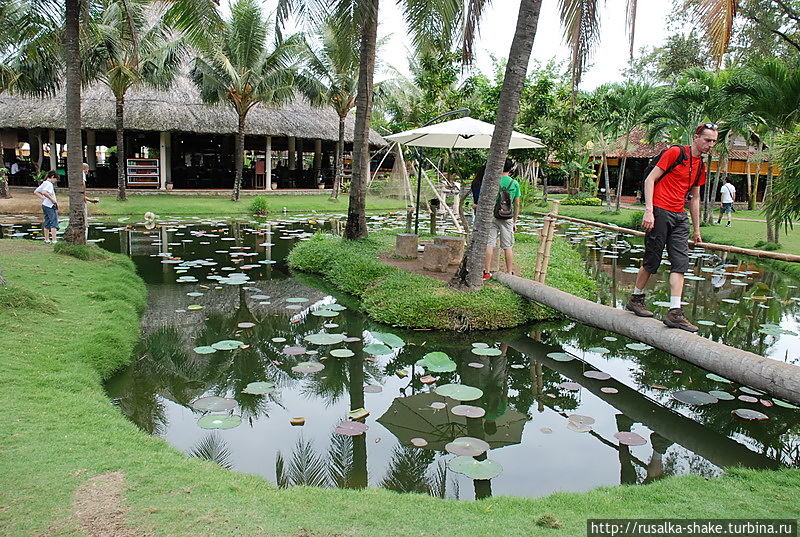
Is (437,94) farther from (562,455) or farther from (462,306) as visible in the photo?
(562,455)

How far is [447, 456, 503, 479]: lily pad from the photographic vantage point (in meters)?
3.69

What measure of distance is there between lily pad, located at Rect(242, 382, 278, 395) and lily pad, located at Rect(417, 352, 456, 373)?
4.69 feet

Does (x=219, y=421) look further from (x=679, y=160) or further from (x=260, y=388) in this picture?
(x=679, y=160)

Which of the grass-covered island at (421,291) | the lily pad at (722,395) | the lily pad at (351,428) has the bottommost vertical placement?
the lily pad at (351,428)

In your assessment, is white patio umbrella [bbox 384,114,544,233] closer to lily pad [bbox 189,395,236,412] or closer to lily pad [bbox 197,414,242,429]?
lily pad [bbox 189,395,236,412]

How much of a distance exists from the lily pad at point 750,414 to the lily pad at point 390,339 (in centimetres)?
310

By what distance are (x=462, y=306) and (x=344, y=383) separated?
2178 millimetres

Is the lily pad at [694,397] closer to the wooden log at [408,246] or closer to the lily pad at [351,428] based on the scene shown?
the lily pad at [351,428]

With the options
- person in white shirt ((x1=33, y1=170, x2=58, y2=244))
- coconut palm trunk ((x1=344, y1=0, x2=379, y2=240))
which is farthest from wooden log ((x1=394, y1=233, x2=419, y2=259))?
person in white shirt ((x1=33, y1=170, x2=58, y2=244))

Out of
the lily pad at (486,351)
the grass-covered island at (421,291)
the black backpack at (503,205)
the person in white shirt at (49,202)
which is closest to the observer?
the lily pad at (486,351)

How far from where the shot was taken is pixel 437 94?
12602 millimetres

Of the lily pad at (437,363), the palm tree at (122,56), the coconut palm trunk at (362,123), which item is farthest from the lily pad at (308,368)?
the palm tree at (122,56)

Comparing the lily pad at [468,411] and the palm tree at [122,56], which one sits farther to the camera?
the palm tree at [122,56]

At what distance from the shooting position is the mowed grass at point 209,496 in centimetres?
274
